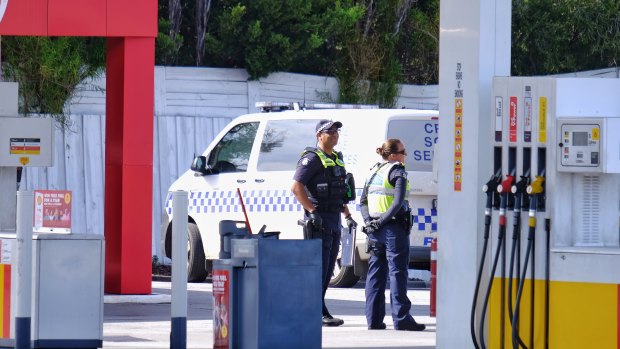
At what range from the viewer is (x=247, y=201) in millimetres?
17031

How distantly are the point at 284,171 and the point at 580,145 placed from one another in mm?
8512

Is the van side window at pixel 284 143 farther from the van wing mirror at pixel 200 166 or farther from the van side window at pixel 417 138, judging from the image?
the van side window at pixel 417 138

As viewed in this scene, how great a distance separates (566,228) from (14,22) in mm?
7138

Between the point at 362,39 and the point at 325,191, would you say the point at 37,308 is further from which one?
the point at 362,39

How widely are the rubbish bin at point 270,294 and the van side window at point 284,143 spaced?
6.75 m

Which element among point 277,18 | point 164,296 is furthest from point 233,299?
point 277,18

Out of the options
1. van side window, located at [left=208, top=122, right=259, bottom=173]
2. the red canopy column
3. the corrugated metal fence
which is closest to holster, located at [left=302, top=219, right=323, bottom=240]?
the red canopy column

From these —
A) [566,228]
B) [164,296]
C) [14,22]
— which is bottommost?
[164,296]

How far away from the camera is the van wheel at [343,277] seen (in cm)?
1695

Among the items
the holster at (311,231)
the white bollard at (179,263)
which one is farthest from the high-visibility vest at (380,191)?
the white bollard at (179,263)

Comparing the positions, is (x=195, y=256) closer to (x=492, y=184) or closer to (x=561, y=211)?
(x=492, y=184)

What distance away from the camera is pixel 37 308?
10016mm

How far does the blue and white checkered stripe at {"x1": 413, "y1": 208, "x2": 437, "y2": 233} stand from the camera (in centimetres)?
1597

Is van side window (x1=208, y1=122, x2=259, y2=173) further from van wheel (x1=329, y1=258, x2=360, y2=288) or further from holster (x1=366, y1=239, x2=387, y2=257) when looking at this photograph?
holster (x1=366, y1=239, x2=387, y2=257)
